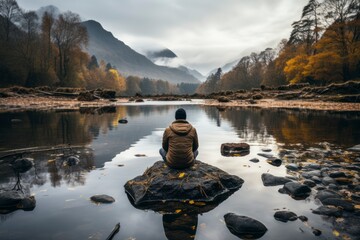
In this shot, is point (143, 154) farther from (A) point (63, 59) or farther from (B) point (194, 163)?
(A) point (63, 59)

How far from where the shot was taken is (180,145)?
6668mm

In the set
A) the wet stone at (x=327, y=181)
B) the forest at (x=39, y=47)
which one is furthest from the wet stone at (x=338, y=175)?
the forest at (x=39, y=47)

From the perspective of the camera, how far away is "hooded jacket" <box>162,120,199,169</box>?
668 cm

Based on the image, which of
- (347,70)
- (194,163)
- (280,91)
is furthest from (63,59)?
(194,163)

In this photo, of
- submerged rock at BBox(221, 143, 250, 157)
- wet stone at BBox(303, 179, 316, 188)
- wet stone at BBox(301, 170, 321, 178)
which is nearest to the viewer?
wet stone at BBox(303, 179, 316, 188)

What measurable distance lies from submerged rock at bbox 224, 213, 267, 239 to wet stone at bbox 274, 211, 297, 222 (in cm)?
55

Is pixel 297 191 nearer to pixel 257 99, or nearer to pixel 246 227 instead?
pixel 246 227

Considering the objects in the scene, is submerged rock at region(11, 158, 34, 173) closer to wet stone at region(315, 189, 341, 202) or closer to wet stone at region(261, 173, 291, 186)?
wet stone at region(261, 173, 291, 186)

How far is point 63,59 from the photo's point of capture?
58344 mm

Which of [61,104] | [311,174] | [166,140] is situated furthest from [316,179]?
Result: [61,104]

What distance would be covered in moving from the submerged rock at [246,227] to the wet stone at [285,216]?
1.82 ft

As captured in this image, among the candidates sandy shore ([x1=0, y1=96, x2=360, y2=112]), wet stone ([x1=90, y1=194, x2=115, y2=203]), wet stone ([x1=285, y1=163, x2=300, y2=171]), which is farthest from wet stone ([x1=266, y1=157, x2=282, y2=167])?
sandy shore ([x1=0, y1=96, x2=360, y2=112])

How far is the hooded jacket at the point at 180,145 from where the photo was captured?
6.68 m

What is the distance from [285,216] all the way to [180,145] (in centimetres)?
287
